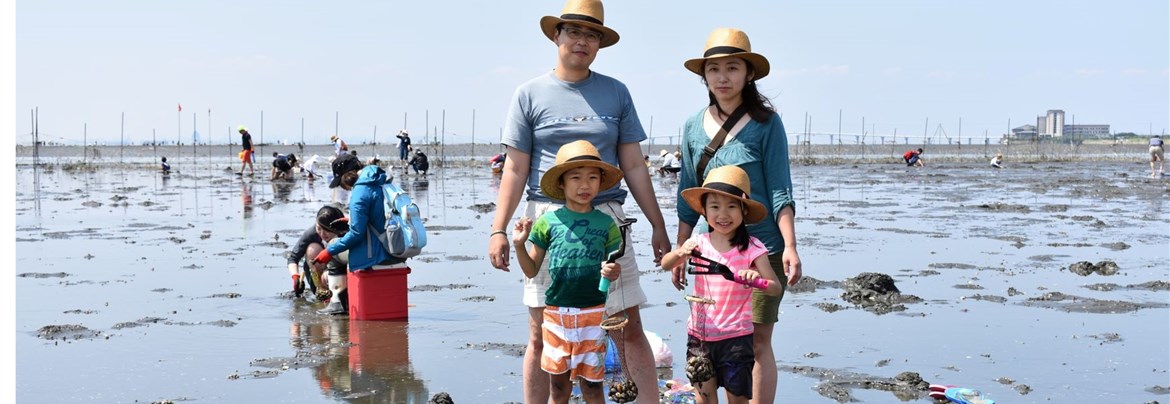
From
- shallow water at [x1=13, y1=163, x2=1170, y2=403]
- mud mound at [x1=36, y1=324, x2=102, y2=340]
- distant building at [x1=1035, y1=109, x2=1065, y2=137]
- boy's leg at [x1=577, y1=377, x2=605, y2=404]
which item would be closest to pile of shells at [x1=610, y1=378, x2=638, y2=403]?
boy's leg at [x1=577, y1=377, x2=605, y2=404]

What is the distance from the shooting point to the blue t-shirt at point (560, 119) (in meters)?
5.71

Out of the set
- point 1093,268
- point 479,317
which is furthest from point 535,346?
point 1093,268

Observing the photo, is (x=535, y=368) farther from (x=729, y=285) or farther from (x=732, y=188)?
(x=732, y=188)

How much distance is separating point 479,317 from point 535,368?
13.3 feet

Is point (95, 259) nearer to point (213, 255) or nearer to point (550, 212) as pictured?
point (213, 255)

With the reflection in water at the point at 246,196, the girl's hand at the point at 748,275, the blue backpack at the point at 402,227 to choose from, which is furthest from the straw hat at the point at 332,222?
the reflection in water at the point at 246,196

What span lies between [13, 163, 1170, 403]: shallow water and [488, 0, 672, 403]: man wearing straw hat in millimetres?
1356

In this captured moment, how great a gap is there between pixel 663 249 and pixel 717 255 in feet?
1.26

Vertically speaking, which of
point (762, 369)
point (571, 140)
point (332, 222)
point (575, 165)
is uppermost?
point (571, 140)

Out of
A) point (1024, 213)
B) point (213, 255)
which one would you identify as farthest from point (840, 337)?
point (1024, 213)

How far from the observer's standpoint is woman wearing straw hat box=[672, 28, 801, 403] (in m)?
5.58

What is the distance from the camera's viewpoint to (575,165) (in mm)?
5457

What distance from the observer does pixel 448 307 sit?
10.3 metres

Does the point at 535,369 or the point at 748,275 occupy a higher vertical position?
the point at 748,275
